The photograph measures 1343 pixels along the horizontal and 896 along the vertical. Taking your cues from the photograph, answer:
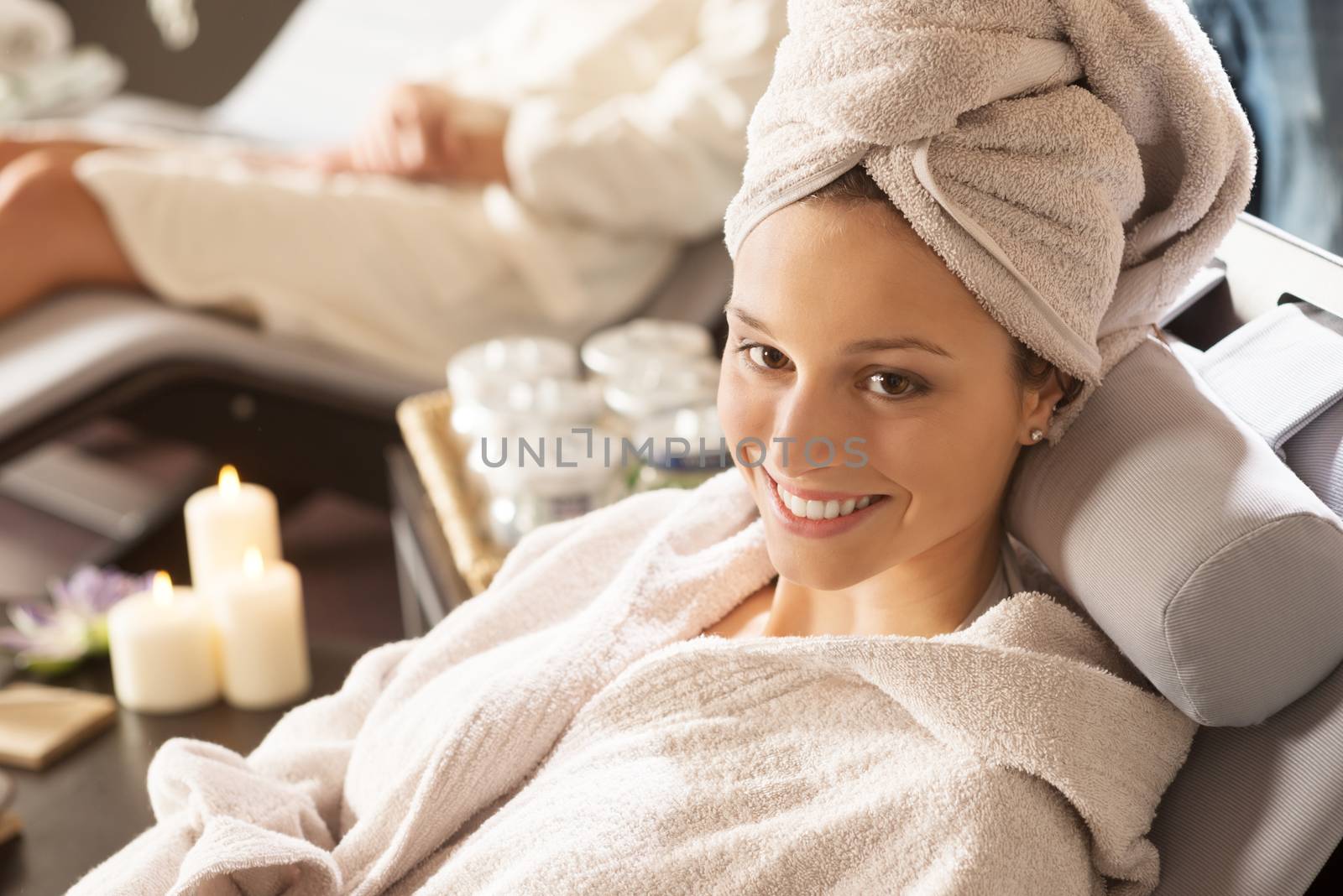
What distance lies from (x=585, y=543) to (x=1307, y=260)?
1.89ft

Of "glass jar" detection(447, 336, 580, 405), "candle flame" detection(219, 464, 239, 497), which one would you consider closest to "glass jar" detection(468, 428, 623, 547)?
"glass jar" detection(447, 336, 580, 405)

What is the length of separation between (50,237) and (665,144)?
1.01 meters

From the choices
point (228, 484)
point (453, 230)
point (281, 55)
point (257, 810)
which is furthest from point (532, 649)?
point (281, 55)

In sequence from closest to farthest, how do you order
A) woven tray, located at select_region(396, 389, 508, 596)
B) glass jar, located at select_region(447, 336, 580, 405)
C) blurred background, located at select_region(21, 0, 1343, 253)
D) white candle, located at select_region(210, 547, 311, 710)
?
1. white candle, located at select_region(210, 547, 311, 710)
2. woven tray, located at select_region(396, 389, 508, 596)
3. glass jar, located at select_region(447, 336, 580, 405)
4. blurred background, located at select_region(21, 0, 1343, 253)

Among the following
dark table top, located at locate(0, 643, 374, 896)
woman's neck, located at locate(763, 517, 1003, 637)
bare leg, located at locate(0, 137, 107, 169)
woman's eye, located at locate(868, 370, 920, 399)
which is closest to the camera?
woman's eye, located at locate(868, 370, 920, 399)

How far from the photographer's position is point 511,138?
7.27 feet

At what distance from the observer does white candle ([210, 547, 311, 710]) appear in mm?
1412

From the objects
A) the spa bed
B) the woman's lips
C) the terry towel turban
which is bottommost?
the spa bed

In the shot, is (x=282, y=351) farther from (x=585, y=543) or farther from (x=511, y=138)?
(x=585, y=543)

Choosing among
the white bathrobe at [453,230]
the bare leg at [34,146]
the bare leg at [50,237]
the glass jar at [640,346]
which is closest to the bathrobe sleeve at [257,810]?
the glass jar at [640,346]

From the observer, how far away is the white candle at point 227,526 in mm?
1580

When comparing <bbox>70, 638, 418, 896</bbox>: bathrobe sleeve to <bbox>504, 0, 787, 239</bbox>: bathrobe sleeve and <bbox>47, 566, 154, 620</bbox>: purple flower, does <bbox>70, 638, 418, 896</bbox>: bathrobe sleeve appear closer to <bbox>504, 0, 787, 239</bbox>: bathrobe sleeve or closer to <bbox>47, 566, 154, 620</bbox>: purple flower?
<bbox>47, 566, 154, 620</bbox>: purple flower

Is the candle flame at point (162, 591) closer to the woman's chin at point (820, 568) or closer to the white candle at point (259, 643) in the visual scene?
the white candle at point (259, 643)

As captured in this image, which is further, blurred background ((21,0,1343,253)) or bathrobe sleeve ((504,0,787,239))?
blurred background ((21,0,1343,253))
